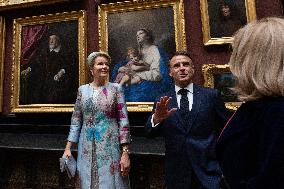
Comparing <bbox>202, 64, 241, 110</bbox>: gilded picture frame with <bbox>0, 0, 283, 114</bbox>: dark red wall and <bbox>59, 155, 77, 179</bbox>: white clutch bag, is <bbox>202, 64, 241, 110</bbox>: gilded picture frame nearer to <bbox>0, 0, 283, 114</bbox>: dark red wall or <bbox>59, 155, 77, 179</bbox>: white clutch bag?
<bbox>0, 0, 283, 114</bbox>: dark red wall

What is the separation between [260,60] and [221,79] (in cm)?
253

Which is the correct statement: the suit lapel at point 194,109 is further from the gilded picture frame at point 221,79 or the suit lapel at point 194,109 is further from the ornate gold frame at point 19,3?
the ornate gold frame at point 19,3

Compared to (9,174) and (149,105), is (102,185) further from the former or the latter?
(9,174)

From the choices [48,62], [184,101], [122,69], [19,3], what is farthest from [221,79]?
[19,3]

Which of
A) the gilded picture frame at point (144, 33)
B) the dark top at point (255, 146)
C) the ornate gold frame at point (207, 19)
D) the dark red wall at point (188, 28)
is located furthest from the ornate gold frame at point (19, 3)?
the dark top at point (255, 146)

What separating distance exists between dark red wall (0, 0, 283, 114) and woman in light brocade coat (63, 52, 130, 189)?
4.99 feet

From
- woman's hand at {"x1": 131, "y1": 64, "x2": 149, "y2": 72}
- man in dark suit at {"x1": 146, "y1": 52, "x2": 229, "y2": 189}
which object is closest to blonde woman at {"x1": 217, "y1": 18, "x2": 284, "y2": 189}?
man in dark suit at {"x1": 146, "y1": 52, "x2": 229, "y2": 189}

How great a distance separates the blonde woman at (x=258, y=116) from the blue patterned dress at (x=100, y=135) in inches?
55.2

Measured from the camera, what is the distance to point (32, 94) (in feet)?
13.7

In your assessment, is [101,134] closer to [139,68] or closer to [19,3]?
[139,68]

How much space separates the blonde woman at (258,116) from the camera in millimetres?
859

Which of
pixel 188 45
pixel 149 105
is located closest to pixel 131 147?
pixel 149 105

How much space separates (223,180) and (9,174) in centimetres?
365

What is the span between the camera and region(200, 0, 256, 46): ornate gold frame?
11.0ft
